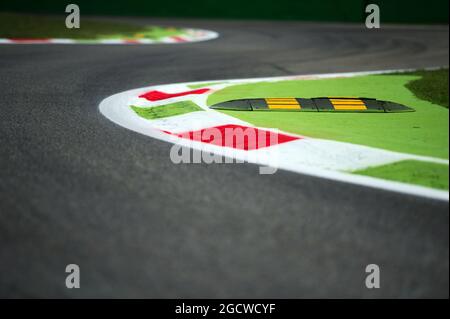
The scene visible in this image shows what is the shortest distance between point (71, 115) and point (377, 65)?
23.8 feet

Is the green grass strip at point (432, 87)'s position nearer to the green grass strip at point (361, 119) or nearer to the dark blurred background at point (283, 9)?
the green grass strip at point (361, 119)

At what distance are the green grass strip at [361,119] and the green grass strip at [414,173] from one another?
1.21ft

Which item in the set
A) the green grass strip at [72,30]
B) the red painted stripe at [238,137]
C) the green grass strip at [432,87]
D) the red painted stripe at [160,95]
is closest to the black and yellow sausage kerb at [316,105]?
the green grass strip at [432,87]

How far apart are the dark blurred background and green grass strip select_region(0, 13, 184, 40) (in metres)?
7.38

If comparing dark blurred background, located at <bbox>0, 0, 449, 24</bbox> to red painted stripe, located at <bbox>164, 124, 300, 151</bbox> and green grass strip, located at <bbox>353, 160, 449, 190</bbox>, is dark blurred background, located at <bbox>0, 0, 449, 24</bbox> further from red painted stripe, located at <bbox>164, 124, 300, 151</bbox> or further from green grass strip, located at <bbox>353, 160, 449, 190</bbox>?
green grass strip, located at <bbox>353, 160, 449, 190</bbox>

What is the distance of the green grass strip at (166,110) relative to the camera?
6.77 meters

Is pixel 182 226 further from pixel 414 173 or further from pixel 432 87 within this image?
pixel 432 87

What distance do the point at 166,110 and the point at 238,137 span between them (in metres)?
1.60

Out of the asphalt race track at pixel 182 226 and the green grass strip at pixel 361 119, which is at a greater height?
the green grass strip at pixel 361 119

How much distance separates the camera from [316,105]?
23.8 feet

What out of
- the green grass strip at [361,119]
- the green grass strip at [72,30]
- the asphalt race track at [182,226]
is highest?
the green grass strip at [72,30]

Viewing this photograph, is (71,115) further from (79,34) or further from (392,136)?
(79,34)

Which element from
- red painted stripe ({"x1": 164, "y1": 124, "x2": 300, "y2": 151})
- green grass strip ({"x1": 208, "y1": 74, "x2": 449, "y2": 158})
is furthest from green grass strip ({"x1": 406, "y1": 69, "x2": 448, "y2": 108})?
red painted stripe ({"x1": 164, "y1": 124, "x2": 300, "y2": 151})

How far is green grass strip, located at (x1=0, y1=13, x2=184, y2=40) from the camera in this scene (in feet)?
51.0
